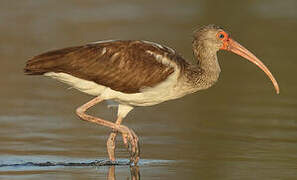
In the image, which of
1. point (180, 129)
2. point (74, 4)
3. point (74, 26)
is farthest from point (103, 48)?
point (74, 4)

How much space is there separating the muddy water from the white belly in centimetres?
78

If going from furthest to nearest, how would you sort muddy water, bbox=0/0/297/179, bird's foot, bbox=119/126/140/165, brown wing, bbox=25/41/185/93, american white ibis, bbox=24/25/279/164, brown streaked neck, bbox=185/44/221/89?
1. brown streaked neck, bbox=185/44/221/89
2. brown wing, bbox=25/41/185/93
3. american white ibis, bbox=24/25/279/164
4. bird's foot, bbox=119/126/140/165
5. muddy water, bbox=0/0/297/179

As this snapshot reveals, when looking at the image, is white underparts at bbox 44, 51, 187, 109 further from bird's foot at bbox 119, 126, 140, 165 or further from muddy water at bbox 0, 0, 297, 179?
muddy water at bbox 0, 0, 297, 179

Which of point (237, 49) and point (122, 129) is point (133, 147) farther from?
point (237, 49)

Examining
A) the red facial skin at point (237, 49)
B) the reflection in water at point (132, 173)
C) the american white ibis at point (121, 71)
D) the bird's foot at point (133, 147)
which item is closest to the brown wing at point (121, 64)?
the american white ibis at point (121, 71)

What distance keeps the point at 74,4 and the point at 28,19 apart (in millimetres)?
3016

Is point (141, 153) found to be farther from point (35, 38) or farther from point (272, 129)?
point (35, 38)

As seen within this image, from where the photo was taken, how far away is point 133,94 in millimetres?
11852

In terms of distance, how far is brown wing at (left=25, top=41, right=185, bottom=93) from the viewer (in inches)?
458

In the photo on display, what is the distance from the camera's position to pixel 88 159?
11664 millimetres

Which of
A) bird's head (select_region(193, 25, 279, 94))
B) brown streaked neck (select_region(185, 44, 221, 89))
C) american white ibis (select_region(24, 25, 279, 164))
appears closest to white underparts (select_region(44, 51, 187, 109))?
american white ibis (select_region(24, 25, 279, 164))

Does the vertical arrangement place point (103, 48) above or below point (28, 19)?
below

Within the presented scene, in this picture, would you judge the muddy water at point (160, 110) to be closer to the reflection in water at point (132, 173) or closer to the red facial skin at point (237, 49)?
the reflection in water at point (132, 173)

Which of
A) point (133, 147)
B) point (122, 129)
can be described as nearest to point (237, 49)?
point (122, 129)
